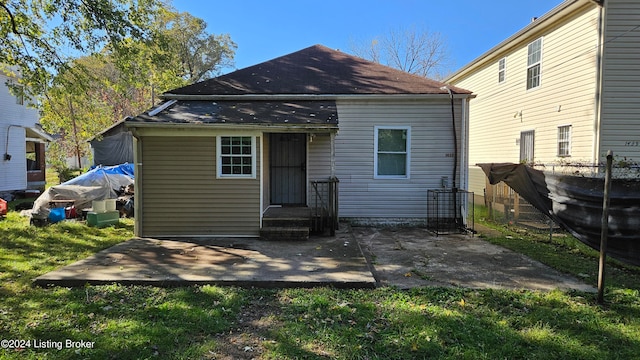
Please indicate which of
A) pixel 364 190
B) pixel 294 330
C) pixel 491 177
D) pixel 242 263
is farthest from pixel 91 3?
pixel 491 177

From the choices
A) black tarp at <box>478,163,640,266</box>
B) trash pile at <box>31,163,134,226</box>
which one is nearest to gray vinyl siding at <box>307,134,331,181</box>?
black tarp at <box>478,163,640,266</box>

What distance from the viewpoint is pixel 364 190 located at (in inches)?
361

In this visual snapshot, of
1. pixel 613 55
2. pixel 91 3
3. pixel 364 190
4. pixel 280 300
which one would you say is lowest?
pixel 280 300

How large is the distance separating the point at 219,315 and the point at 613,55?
401 inches

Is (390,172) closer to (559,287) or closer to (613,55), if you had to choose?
(559,287)

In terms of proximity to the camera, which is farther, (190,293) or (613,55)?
(613,55)

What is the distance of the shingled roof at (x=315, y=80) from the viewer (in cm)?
916

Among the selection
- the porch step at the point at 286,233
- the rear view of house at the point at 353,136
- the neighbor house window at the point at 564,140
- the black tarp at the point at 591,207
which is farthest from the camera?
the neighbor house window at the point at 564,140

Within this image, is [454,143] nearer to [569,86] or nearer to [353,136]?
[353,136]

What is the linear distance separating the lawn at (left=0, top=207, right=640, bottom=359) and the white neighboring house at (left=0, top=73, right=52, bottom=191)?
44.7 feet

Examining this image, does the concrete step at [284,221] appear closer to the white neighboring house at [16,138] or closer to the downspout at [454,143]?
the downspout at [454,143]

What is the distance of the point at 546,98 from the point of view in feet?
34.4

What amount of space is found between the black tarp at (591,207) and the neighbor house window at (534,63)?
6.33 m

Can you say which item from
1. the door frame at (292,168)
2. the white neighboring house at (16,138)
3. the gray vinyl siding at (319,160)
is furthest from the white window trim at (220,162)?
the white neighboring house at (16,138)
